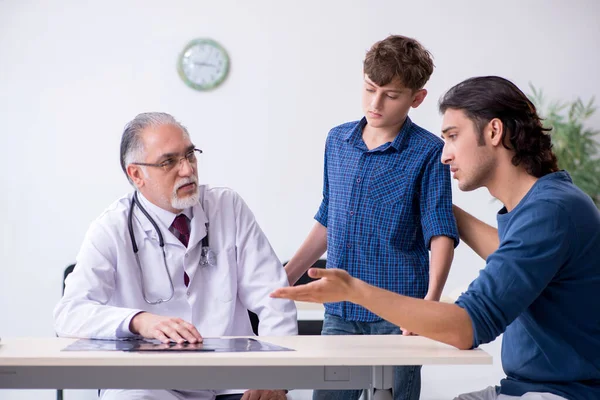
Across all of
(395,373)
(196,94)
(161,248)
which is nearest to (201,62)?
(196,94)

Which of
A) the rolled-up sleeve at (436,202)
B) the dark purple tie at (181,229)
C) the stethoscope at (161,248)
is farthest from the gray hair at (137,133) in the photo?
the rolled-up sleeve at (436,202)

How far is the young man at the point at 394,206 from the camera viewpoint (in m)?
2.38

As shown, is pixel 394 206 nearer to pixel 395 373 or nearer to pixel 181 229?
pixel 395 373

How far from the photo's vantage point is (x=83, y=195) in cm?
500

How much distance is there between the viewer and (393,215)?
242cm

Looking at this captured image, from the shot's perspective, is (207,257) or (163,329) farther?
(207,257)

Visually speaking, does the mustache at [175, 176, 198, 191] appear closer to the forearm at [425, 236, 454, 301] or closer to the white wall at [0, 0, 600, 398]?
the forearm at [425, 236, 454, 301]

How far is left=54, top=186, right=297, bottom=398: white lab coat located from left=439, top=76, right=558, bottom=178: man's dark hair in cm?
93

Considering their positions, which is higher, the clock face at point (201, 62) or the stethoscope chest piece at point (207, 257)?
the clock face at point (201, 62)

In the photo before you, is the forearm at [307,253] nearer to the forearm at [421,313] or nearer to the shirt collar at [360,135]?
the shirt collar at [360,135]

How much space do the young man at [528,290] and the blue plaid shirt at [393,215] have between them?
0.53m

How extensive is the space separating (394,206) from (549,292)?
2.46 feet

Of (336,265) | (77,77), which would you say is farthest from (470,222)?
(77,77)

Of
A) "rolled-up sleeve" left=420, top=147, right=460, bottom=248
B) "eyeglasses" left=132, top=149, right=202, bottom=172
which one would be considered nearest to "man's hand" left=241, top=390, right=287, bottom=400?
"rolled-up sleeve" left=420, top=147, right=460, bottom=248
